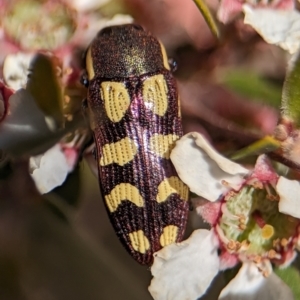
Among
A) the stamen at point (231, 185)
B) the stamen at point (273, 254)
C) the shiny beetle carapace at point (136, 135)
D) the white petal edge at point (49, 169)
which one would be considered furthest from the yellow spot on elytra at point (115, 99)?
the stamen at point (273, 254)

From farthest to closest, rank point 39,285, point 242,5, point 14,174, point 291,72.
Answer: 1. point 39,285
2. point 14,174
3. point 242,5
4. point 291,72

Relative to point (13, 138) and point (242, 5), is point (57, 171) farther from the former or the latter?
point (242, 5)

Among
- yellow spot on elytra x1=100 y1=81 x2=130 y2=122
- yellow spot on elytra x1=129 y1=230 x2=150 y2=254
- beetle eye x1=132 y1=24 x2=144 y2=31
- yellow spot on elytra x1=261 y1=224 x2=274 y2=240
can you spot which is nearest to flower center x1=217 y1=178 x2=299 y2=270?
yellow spot on elytra x1=261 y1=224 x2=274 y2=240

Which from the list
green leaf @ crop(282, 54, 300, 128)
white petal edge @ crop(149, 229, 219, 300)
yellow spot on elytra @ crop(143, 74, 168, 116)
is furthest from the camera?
yellow spot on elytra @ crop(143, 74, 168, 116)

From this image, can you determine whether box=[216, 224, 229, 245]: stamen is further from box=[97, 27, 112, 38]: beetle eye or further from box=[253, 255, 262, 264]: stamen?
box=[97, 27, 112, 38]: beetle eye

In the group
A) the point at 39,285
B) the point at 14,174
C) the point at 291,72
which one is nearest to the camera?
the point at 291,72

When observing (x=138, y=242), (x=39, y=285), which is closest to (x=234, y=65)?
(x=138, y=242)

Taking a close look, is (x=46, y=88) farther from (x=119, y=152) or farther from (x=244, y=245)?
(x=244, y=245)

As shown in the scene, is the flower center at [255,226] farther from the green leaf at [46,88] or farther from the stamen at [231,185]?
the green leaf at [46,88]
